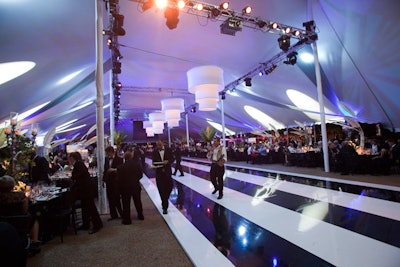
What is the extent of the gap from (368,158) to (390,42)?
10.8ft

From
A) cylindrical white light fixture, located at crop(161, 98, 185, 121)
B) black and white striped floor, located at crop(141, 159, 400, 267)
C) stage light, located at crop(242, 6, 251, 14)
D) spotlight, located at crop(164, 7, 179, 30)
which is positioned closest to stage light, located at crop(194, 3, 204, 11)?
spotlight, located at crop(164, 7, 179, 30)

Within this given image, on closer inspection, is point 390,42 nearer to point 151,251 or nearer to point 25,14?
point 151,251

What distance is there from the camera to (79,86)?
11859 millimetres

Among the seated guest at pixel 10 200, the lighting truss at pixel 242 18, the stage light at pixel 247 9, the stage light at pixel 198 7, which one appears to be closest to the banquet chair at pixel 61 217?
the seated guest at pixel 10 200

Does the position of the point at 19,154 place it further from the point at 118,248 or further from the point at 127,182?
the point at 118,248

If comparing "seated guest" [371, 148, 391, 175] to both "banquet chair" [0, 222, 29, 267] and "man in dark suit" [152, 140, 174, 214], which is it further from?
"banquet chair" [0, 222, 29, 267]

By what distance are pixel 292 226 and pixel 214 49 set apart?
781 centimetres

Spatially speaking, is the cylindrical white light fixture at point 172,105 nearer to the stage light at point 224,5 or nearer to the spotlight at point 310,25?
the stage light at point 224,5

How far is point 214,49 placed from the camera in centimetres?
981

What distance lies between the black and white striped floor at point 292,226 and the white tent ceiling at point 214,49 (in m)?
4.25

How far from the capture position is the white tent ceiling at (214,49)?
17.7ft

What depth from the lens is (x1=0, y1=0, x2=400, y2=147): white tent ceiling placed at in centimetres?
538

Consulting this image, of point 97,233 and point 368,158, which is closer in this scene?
point 97,233

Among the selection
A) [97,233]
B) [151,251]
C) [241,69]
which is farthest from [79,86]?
[151,251]
